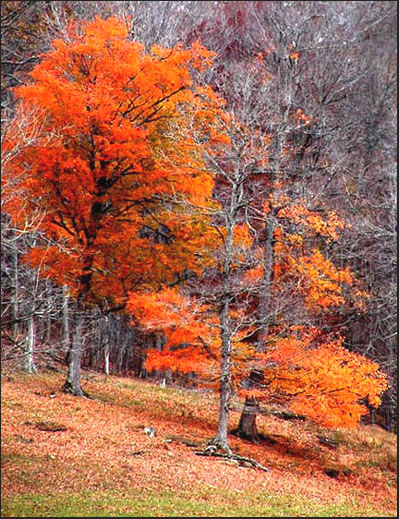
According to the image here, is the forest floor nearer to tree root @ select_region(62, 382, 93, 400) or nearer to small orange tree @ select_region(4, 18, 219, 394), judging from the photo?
tree root @ select_region(62, 382, 93, 400)

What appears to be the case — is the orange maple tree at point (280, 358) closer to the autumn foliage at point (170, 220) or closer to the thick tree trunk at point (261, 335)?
the autumn foliage at point (170, 220)

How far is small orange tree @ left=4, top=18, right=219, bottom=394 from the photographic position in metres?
19.4

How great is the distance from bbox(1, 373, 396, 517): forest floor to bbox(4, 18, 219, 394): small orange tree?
3180 millimetres

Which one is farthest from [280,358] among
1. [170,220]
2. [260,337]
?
[170,220]

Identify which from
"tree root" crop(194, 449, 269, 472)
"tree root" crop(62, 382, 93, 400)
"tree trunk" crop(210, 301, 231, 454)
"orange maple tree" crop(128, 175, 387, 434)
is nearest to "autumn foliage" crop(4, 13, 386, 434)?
"orange maple tree" crop(128, 175, 387, 434)

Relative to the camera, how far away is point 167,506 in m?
10.8

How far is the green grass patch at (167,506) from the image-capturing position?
9664mm

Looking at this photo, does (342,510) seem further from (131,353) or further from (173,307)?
(131,353)

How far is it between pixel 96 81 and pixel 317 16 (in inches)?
452

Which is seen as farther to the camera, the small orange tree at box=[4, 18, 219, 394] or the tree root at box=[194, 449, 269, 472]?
the small orange tree at box=[4, 18, 219, 394]

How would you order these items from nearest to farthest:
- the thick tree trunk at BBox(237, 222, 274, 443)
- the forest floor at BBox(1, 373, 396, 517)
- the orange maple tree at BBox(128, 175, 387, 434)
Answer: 1. the forest floor at BBox(1, 373, 396, 517)
2. the orange maple tree at BBox(128, 175, 387, 434)
3. the thick tree trunk at BBox(237, 222, 274, 443)

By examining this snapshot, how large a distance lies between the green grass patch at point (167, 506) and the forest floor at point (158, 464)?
0.8 inches

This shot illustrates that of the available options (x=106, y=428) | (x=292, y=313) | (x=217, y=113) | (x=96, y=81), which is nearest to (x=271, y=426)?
(x=292, y=313)

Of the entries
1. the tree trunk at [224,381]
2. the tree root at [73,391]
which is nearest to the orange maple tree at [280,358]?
the tree trunk at [224,381]
